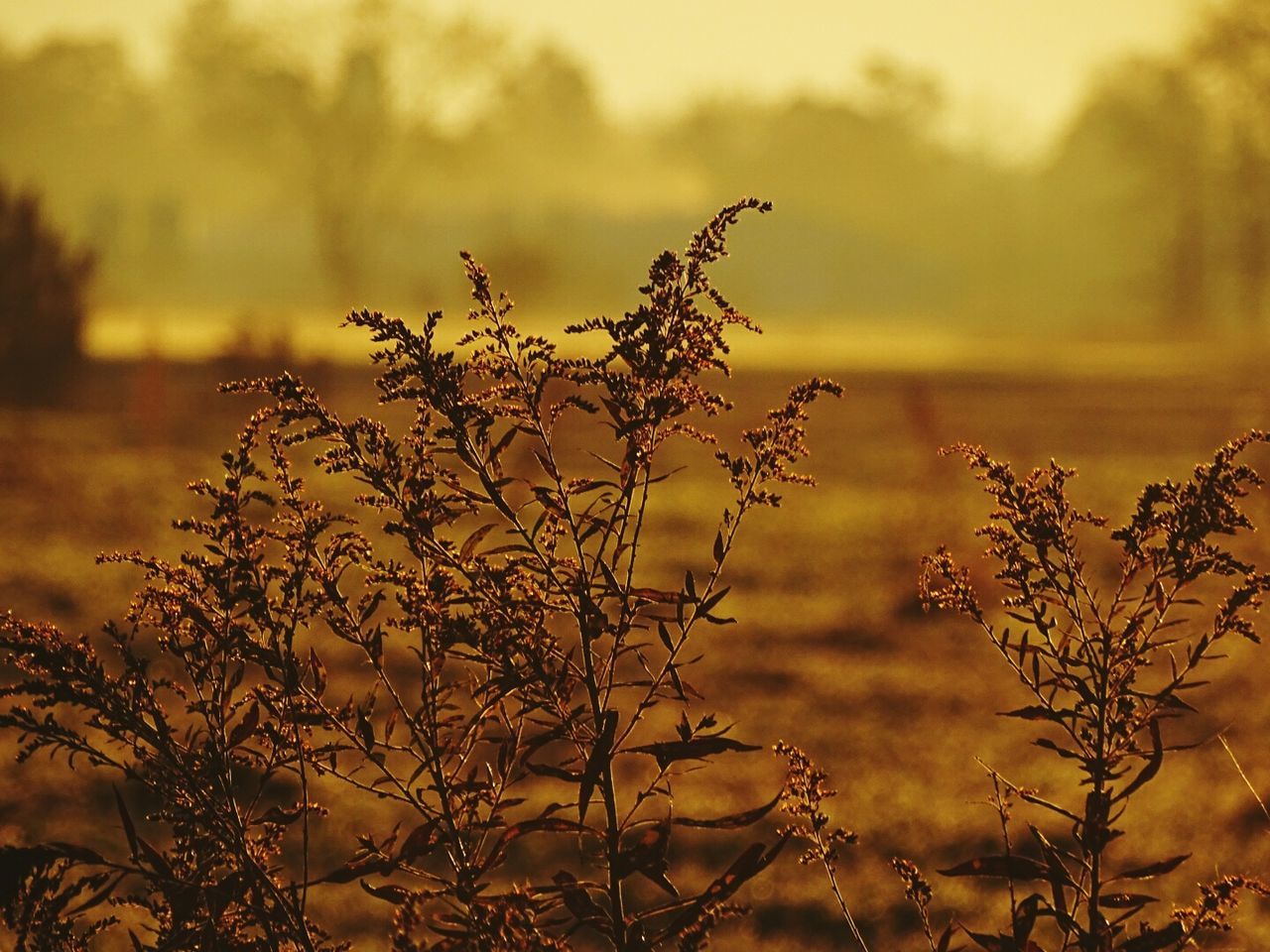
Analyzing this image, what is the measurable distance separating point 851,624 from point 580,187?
129 m

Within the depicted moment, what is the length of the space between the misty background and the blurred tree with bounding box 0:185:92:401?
31222 millimetres

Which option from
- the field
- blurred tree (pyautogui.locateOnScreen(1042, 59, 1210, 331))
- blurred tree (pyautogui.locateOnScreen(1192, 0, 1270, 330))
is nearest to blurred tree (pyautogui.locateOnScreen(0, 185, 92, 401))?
the field

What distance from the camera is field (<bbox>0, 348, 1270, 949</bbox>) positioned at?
717 centimetres

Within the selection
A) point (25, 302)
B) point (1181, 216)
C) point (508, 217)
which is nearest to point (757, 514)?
point (25, 302)

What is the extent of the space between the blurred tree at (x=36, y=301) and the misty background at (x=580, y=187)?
102 ft

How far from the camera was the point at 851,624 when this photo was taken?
12.1 m

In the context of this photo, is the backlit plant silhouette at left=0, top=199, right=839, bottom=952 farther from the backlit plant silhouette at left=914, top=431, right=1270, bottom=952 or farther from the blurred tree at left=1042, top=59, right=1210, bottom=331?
the blurred tree at left=1042, top=59, right=1210, bottom=331

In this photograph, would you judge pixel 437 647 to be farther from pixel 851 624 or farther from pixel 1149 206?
pixel 1149 206

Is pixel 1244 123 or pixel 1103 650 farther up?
pixel 1244 123

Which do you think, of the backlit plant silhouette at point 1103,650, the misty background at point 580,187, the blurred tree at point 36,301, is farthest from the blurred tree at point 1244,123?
the backlit plant silhouette at point 1103,650

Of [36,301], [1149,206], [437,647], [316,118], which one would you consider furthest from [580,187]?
[437,647]

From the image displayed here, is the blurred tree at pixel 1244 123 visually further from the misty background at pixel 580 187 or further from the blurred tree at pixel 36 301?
the blurred tree at pixel 36 301

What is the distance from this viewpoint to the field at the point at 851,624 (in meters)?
7.17

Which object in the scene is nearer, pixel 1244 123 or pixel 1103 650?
pixel 1103 650
